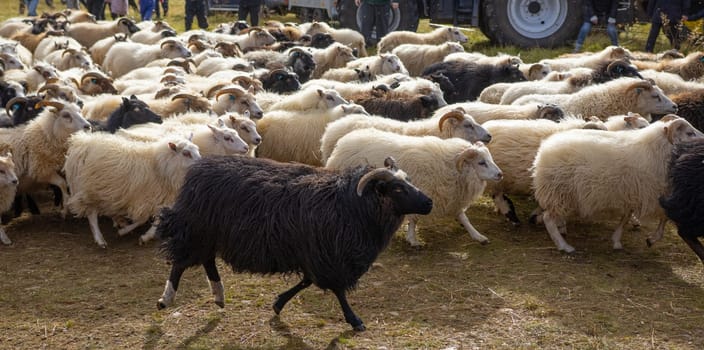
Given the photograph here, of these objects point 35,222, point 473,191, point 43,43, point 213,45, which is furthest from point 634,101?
point 43,43

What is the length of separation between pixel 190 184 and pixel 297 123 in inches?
142

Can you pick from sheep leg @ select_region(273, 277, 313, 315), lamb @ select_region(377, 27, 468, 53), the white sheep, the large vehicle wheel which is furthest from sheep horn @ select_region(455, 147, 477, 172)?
the large vehicle wheel

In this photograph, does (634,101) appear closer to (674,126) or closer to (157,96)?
(674,126)

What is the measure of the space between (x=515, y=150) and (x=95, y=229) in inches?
154

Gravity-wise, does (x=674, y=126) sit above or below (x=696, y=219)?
above

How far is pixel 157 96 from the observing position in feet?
32.3

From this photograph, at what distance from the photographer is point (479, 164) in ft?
23.7

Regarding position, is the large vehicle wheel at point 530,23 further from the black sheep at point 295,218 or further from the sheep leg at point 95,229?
the black sheep at point 295,218

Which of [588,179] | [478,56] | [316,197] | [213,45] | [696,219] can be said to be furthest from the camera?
[213,45]

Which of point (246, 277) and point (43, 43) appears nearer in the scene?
point (246, 277)

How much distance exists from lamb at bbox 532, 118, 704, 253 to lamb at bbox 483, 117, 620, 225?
0.53 metres

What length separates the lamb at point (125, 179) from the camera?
7.36m

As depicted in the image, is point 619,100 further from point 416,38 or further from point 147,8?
point 147,8

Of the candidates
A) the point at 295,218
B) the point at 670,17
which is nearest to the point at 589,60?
the point at 670,17
